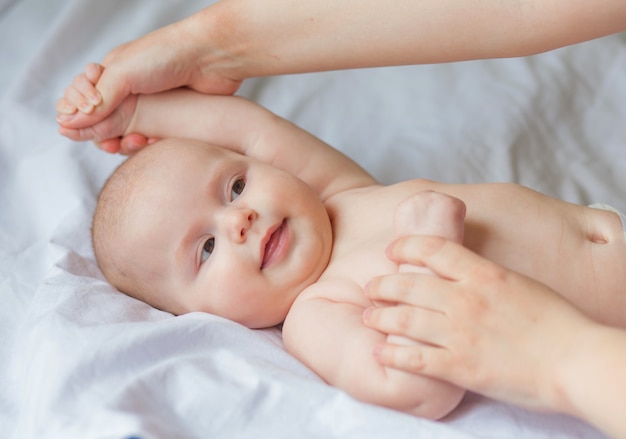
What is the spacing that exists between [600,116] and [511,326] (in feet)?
3.34

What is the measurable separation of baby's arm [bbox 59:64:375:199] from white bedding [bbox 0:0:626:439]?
0.19m

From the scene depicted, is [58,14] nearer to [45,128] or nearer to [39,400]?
[45,128]

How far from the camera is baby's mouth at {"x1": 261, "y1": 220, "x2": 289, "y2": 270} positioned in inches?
50.3

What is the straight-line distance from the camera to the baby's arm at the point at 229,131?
153 centimetres

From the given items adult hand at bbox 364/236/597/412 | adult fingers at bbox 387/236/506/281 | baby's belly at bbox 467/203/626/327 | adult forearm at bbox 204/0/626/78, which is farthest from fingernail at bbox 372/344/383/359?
adult forearm at bbox 204/0/626/78

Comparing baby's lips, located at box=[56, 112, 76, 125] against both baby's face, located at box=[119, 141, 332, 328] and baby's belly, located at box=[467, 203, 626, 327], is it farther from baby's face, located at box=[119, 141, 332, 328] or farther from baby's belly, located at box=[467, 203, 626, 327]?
baby's belly, located at box=[467, 203, 626, 327]

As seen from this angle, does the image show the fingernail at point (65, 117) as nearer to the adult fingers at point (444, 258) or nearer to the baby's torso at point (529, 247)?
the baby's torso at point (529, 247)

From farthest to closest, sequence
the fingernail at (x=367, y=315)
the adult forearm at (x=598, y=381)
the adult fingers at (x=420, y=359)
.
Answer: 1. the fingernail at (x=367, y=315)
2. the adult fingers at (x=420, y=359)
3. the adult forearm at (x=598, y=381)

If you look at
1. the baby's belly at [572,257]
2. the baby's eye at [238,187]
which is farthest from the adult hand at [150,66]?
the baby's belly at [572,257]

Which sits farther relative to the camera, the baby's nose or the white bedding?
the baby's nose

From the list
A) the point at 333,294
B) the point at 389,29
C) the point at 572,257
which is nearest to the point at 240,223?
the point at 333,294

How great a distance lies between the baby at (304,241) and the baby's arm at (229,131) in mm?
54

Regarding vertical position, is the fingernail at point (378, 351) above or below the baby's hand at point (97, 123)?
below

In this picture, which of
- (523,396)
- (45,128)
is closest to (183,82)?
(45,128)
